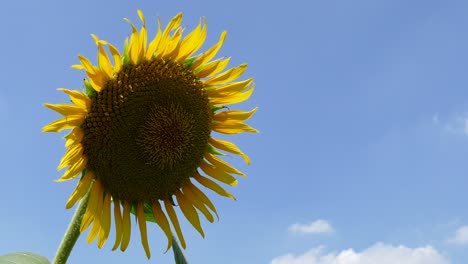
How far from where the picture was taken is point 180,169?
16.9ft

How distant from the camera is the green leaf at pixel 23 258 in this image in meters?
4.43

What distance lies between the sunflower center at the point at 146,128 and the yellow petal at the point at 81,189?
66 millimetres

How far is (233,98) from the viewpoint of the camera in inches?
210

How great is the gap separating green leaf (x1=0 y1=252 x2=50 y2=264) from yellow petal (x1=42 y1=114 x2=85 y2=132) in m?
0.96

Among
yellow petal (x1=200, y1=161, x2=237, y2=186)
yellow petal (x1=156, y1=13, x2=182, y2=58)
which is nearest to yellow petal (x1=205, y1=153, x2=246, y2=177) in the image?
yellow petal (x1=200, y1=161, x2=237, y2=186)

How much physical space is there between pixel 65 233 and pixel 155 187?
0.82 m

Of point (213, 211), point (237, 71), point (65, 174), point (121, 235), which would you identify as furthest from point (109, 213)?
point (237, 71)

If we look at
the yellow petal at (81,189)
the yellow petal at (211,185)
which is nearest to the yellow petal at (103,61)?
the yellow petal at (81,189)

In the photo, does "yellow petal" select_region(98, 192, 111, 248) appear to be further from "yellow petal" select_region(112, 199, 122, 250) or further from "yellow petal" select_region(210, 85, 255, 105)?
"yellow petal" select_region(210, 85, 255, 105)

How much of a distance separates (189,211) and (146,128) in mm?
1010

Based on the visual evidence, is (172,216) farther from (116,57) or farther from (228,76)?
(116,57)

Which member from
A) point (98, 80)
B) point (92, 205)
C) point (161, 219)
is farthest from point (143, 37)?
point (161, 219)

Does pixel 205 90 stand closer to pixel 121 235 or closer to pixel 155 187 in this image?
pixel 155 187

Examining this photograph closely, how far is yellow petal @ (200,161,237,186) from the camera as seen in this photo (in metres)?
5.50
